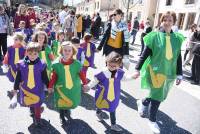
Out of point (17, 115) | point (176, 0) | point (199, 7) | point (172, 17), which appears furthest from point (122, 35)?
point (176, 0)

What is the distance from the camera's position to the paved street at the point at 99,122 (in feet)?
15.1

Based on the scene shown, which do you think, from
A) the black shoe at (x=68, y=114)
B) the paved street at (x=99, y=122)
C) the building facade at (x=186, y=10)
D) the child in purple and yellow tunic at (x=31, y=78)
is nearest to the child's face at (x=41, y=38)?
the paved street at (x=99, y=122)

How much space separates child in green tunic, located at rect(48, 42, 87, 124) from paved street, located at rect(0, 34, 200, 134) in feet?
Result: 1.50

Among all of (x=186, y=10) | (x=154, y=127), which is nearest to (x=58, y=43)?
(x=154, y=127)

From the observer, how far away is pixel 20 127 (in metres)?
4.55

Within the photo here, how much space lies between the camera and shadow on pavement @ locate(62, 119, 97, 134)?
4548mm

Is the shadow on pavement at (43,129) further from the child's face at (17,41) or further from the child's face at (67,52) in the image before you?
the child's face at (17,41)

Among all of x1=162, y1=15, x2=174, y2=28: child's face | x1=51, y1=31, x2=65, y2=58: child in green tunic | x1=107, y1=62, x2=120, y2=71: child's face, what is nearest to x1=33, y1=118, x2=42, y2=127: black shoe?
x1=107, y1=62, x2=120, y2=71: child's face

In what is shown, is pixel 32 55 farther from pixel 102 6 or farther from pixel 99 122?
pixel 102 6

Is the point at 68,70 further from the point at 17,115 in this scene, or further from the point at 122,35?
the point at 122,35

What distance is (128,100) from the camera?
20.9 feet

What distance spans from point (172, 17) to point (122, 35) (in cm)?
213

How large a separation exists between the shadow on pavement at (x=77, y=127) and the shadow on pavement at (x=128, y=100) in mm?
1398

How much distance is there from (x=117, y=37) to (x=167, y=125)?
93.8 inches
